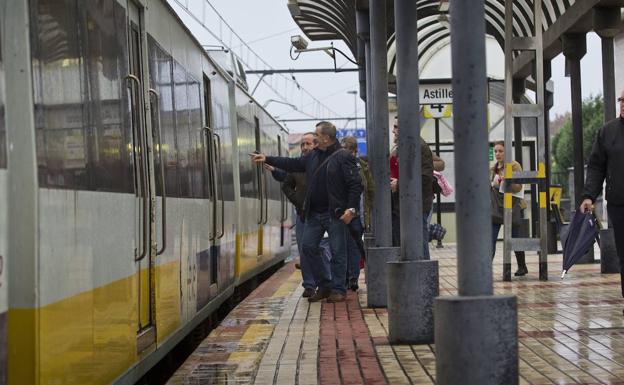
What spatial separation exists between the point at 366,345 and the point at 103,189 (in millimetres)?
3927

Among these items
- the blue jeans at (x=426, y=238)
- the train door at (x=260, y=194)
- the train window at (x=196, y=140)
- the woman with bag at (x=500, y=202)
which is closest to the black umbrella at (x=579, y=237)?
the woman with bag at (x=500, y=202)

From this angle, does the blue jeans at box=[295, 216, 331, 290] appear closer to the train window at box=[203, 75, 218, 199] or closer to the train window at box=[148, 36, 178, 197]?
the train window at box=[203, 75, 218, 199]

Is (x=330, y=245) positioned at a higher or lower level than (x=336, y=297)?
higher

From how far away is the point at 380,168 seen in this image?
1359 cm

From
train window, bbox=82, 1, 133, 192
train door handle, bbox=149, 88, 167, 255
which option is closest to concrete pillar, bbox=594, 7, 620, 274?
train door handle, bbox=149, 88, 167, 255

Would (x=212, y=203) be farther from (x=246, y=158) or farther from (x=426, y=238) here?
(x=246, y=158)

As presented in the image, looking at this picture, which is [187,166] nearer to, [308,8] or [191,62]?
[191,62]

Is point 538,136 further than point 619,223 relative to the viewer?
Yes

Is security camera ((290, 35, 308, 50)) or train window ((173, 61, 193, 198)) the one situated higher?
security camera ((290, 35, 308, 50))

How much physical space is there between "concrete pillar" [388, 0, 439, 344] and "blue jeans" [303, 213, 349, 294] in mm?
→ 3718

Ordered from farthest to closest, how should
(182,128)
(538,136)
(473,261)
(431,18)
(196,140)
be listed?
(431,18) < (538,136) < (196,140) < (182,128) < (473,261)

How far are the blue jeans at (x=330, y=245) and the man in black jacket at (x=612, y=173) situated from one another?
3629 millimetres

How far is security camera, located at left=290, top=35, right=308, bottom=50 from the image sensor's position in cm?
2798

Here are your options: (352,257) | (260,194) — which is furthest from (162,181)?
(260,194)
